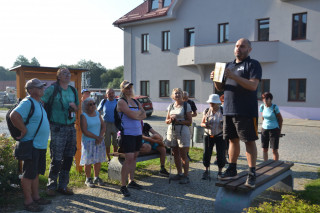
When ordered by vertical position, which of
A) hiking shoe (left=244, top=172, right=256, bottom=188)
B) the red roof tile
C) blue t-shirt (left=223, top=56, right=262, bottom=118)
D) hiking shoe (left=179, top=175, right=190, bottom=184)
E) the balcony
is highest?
the red roof tile

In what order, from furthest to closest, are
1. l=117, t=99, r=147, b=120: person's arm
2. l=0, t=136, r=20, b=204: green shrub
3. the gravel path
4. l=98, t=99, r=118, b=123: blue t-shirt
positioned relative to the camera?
1. l=98, t=99, r=118, b=123: blue t-shirt
2. l=117, t=99, r=147, b=120: person's arm
3. l=0, t=136, r=20, b=204: green shrub
4. the gravel path

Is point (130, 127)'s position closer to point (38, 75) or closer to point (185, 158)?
point (185, 158)

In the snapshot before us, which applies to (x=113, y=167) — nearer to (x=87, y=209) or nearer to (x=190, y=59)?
(x=87, y=209)

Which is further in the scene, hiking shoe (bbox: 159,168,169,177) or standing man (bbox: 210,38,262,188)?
hiking shoe (bbox: 159,168,169,177)

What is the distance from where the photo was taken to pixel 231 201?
3.99 metres

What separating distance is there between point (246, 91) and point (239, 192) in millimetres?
1324

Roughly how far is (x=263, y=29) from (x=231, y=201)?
1966 centimetres

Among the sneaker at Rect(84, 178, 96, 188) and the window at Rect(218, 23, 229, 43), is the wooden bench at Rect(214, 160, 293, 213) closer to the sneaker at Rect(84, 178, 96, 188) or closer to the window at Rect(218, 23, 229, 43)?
the sneaker at Rect(84, 178, 96, 188)

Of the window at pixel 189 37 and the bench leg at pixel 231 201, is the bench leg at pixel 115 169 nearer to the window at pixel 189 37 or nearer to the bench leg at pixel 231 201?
the bench leg at pixel 231 201

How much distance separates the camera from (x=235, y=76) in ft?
12.3

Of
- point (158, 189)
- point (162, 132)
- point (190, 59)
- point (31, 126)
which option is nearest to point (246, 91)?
point (158, 189)

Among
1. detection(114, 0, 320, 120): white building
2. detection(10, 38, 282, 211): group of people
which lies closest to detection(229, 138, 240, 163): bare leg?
detection(10, 38, 282, 211): group of people

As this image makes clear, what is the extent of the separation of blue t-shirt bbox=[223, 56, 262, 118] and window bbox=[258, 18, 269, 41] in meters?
19.0

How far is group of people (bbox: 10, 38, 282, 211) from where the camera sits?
3.90m
